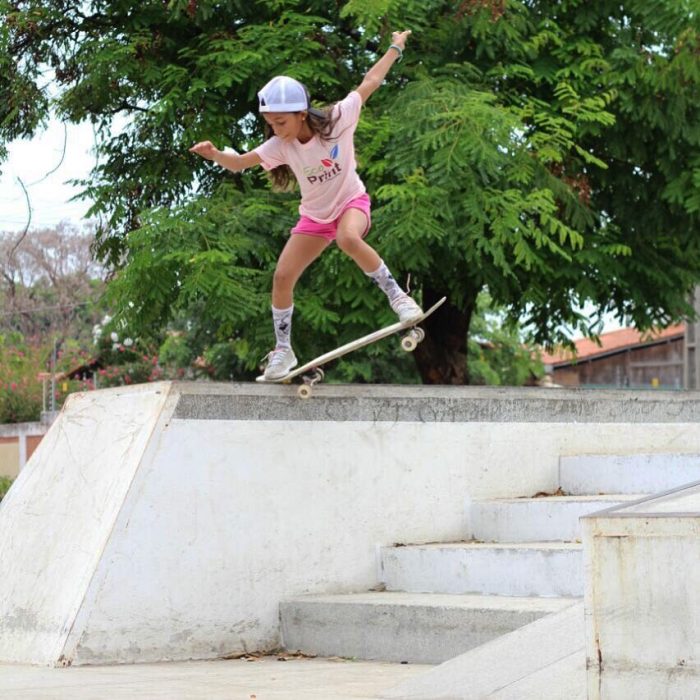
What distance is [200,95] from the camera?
15.6m

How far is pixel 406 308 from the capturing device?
8.08m

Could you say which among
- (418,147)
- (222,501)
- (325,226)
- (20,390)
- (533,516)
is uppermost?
(418,147)

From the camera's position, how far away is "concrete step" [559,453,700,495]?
26.8ft

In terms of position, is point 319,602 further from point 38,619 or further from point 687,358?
point 687,358

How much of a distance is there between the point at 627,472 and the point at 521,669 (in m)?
3.26

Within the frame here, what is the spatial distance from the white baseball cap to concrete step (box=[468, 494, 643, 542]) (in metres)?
2.67

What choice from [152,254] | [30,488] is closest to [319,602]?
[30,488]

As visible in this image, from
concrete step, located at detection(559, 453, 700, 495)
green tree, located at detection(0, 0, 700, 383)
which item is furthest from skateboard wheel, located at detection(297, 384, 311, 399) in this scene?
green tree, located at detection(0, 0, 700, 383)

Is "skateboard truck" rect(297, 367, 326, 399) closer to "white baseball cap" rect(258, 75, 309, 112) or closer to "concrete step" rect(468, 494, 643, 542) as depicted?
"concrete step" rect(468, 494, 643, 542)

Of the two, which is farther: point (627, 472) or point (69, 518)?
point (627, 472)

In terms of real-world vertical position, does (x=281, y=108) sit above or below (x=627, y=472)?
above

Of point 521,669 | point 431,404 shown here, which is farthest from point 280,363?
point 521,669

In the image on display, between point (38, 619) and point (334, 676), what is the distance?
1849 millimetres

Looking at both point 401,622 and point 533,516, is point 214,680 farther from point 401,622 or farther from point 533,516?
point 533,516
